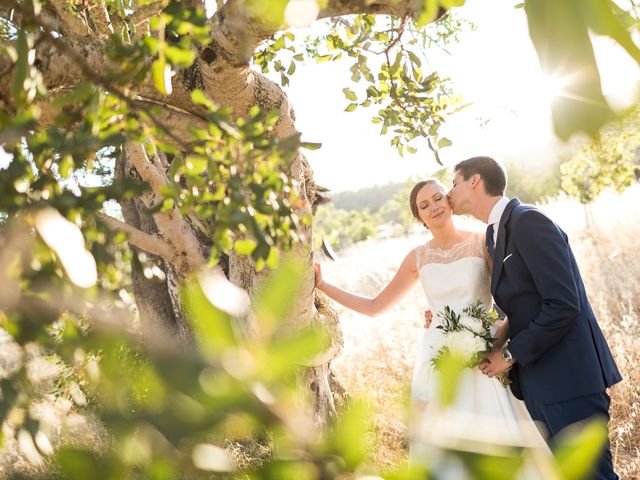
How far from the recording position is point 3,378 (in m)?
0.74

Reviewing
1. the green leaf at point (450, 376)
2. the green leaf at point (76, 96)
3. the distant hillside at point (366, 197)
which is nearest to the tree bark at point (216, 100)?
the green leaf at point (76, 96)

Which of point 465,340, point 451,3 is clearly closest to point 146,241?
point 465,340

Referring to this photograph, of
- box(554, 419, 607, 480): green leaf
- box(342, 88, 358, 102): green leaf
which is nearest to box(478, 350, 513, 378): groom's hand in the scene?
box(342, 88, 358, 102): green leaf

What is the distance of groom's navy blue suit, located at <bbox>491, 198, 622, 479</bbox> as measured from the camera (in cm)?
248

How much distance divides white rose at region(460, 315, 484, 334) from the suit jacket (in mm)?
159

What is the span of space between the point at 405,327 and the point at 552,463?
22.1 feet

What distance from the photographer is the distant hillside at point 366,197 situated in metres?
87.5

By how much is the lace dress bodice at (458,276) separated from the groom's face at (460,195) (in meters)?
0.24

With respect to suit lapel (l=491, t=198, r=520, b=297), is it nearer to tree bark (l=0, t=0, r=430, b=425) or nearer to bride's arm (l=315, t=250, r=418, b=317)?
tree bark (l=0, t=0, r=430, b=425)

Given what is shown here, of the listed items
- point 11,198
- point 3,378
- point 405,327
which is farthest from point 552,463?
point 405,327

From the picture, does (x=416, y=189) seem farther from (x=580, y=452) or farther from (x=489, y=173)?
(x=580, y=452)

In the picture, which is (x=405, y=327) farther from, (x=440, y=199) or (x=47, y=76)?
(x=47, y=76)

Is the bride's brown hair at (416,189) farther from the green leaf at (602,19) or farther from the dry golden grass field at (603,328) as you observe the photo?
the green leaf at (602,19)

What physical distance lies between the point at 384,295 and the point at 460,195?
960 millimetres
